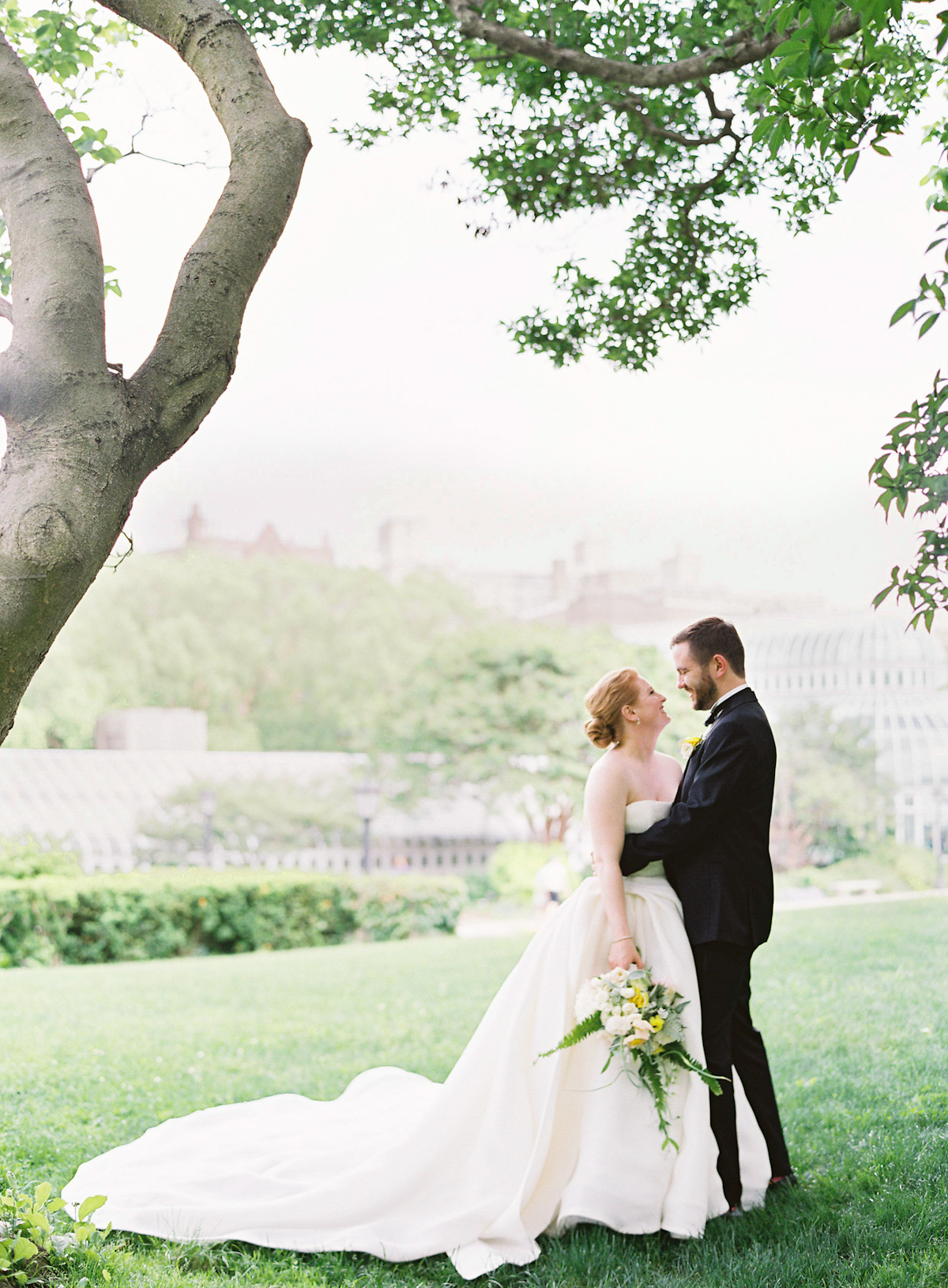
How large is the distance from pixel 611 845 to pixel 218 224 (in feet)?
7.46

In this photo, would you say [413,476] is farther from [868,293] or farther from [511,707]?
[511,707]

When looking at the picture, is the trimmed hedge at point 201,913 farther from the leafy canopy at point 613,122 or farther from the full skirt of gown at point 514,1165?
the leafy canopy at point 613,122

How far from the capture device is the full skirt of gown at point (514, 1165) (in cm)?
350

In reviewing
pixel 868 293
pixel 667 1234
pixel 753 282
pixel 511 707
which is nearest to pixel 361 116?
pixel 753 282

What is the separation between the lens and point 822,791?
31891 millimetres

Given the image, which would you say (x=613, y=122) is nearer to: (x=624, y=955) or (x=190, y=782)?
(x=624, y=955)

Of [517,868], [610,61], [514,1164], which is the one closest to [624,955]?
[514,1164]

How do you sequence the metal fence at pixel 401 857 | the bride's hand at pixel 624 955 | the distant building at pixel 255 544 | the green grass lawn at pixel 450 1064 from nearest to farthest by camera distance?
the green grass lawn at pixel 450 1064
the bride's hand at pixel 624 955
the metal fence at pixel 401 857
the distant building at pixel 255 544

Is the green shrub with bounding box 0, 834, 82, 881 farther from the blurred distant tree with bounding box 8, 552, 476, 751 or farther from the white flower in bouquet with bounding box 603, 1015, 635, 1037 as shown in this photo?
the blurred distant tree with bounding box 8, 552, 476, 751

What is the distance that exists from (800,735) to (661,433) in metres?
32.4

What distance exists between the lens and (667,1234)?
11.6ft

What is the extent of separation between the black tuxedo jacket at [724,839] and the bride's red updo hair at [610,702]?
312 mm

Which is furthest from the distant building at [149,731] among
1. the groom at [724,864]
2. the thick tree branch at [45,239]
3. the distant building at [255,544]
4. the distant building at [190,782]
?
the thick tree branch at [45,239]

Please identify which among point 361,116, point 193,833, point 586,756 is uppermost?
point 361,116
